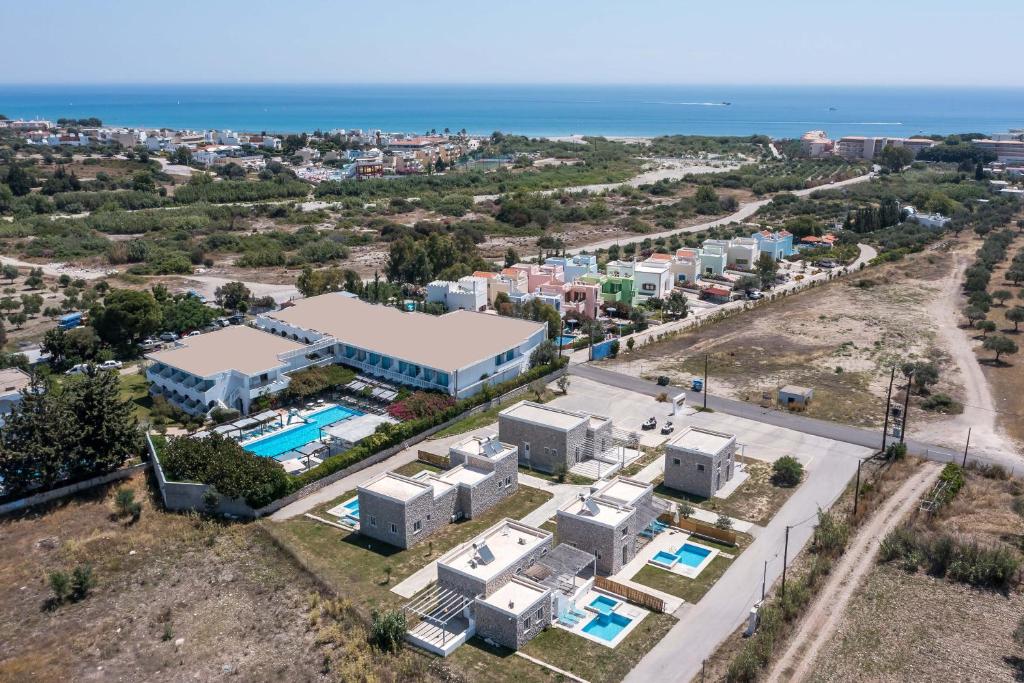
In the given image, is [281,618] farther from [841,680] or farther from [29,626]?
[841,680]

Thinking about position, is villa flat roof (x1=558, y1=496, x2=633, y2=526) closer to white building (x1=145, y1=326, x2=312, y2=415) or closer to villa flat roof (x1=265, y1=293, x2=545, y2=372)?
villa flat roof (x1=265, y1=293, x2=545, y2=372)

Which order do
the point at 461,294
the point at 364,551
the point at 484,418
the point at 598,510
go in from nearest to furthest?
the point at 598,510 → the point at 364,551 → the point at 484,418 → the point at 461,294

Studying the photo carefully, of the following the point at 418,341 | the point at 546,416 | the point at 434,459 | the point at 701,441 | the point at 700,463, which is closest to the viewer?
the point at 700,463

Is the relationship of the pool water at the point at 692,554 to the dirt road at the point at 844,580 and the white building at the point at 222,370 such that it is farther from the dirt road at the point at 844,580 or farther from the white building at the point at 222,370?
the white building at the point at 222,370

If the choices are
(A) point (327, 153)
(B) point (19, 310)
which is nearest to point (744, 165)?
(A) point (327, 153)

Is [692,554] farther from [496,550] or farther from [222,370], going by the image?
[222,370]

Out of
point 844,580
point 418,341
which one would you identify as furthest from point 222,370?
point 844,580

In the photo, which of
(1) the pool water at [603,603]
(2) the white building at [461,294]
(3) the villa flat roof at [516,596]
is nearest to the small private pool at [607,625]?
(1) the pool water at [603,603]
